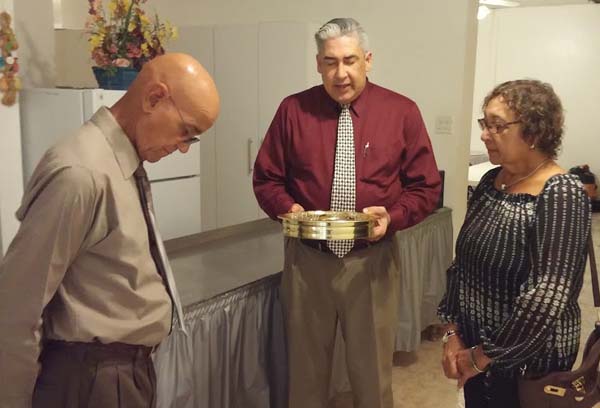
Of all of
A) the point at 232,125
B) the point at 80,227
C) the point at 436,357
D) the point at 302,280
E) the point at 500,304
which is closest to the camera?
the point at 80,227

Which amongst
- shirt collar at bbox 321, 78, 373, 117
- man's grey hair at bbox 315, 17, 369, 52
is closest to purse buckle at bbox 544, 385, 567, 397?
shirt collar at bbox 321, 78, 373, 117

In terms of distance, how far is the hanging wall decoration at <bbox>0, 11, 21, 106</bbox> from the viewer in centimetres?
240

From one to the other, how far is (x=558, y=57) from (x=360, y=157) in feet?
21.5

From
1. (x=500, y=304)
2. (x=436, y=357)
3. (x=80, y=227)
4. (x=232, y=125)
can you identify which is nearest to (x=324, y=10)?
(x=232, y=125)

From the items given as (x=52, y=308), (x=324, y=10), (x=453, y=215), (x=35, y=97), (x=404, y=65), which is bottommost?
(x=453, y=215)

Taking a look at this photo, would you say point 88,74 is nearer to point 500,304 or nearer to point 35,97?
point 35,97

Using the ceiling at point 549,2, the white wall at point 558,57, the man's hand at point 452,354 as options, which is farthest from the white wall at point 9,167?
the ceiling at point 549,2

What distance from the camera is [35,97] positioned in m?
2.70

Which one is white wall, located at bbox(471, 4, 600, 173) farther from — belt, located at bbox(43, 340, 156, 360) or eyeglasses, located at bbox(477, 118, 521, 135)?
belt, located at bbox(43, 340, 156, 360)

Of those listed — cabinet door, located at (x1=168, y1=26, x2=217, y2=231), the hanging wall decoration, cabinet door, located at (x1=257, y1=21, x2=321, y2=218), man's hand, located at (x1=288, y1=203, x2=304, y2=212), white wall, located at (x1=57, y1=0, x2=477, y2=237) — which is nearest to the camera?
man's hand, located at (x1=288, y1=203, x2=304, y2=212)

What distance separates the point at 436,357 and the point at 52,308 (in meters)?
2.45

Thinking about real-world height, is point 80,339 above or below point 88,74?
below

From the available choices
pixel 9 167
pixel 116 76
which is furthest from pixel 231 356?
pixel 116 76

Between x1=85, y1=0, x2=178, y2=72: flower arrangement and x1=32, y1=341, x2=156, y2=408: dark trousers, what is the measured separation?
1.89 meters
